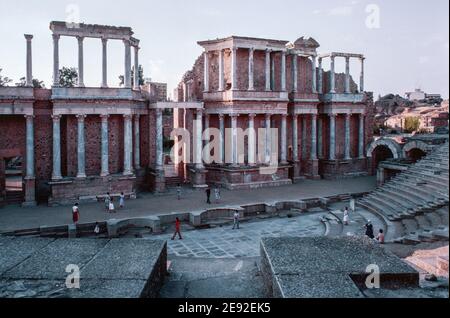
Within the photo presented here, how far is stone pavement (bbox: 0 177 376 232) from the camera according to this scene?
740 inches

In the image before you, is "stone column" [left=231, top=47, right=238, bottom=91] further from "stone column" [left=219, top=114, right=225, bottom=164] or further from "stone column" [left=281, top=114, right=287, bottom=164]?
"stone column" [left=281, top=114, right=287, bottom=164]

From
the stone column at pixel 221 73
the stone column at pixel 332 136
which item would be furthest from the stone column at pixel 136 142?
the stone column at pixel 332 136

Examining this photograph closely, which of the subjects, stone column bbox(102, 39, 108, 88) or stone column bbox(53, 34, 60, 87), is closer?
stone column bbox(53, 34, 60, 87)

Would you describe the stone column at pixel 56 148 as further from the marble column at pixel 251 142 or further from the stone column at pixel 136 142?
the marble column at pixel 251 142

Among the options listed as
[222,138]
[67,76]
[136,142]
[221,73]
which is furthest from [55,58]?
[67,76]

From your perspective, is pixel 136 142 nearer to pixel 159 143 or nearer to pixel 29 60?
pixel 159 143

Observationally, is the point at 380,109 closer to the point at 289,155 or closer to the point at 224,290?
the point at 289,155

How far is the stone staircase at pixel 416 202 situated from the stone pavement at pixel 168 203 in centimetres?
362

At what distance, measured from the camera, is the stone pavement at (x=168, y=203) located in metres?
18.8

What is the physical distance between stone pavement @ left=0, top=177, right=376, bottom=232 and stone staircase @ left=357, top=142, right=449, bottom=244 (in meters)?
3.62

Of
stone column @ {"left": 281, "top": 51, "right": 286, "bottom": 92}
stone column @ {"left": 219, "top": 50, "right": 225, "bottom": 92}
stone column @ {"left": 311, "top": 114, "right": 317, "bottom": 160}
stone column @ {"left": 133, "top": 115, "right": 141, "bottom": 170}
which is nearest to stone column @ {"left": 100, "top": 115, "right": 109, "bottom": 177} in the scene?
stone column @ {"left": 133, "top": 115, "right": 141, "bottom": 170}

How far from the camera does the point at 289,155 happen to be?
31938 millimetres

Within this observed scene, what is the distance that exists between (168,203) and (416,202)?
467 inches
